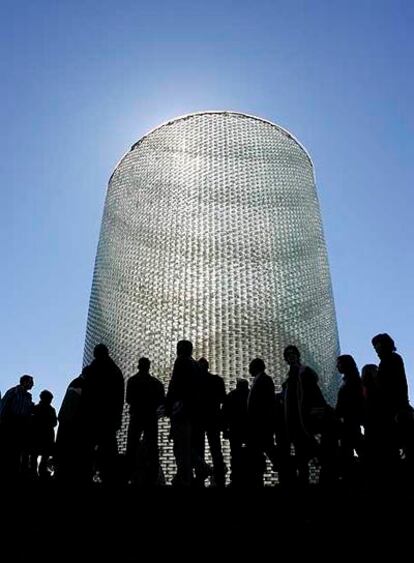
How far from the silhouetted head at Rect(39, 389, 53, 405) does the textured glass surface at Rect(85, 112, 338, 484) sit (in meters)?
4.27

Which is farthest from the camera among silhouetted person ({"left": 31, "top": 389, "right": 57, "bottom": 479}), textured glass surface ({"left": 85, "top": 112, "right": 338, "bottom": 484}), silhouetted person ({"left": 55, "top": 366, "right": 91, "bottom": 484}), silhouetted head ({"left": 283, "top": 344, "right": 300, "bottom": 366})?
textured glass surface ({"left": 85, "top": 112, "right": 338, "bottom": 484})

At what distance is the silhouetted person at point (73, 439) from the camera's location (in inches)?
175

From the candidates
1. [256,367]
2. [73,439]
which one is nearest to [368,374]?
[256,367]

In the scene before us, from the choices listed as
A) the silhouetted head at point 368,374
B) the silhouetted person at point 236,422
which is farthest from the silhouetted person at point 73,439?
the silhouetted head at point 368,374

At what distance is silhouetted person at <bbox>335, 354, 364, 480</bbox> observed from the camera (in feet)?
15.0

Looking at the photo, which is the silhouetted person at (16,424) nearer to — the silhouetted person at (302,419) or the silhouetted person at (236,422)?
the silhouetted person at (236,422)

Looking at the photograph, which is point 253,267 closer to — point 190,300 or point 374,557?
point 190,300

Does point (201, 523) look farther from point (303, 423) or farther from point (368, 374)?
point (368, 374)

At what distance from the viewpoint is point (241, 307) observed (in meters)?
11.3

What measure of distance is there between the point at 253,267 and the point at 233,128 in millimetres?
4207

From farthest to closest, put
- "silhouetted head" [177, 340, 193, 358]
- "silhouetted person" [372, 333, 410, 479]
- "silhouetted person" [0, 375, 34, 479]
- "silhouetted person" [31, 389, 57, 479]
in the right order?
"silhouetted person" [31, 389, 57, 479] → "silhouetted person" [0, 375, 34, 479] → "silhouetted head" [177, 340, 193, 358] → "silhouetted person" [372, 333, 410, 479]

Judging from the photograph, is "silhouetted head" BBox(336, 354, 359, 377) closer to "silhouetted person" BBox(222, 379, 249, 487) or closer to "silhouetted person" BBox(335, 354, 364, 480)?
"silhouetted person" BBox(335, 354, 364, 480)

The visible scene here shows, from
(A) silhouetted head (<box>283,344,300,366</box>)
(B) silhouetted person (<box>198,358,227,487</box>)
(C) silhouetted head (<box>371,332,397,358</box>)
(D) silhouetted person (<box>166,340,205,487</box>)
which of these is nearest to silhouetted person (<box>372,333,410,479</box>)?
(C) silhouetted head (<box>371,332,397,358</box>)

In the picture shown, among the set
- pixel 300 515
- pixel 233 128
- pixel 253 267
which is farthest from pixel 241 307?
pixel 300 515
